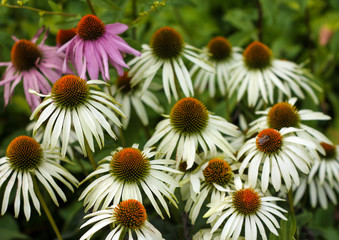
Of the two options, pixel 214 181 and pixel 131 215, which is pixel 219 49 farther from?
pixel 131 215

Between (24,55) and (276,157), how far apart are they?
980mm

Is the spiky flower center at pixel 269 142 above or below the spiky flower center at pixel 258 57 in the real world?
below

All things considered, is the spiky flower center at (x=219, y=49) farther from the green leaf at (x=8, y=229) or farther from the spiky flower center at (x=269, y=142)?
the green leaf at (x=8, y=229)

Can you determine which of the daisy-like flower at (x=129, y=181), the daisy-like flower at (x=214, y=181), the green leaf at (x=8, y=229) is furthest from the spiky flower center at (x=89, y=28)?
the green leaf at (x=8, y=229)

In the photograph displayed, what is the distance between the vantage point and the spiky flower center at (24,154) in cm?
118

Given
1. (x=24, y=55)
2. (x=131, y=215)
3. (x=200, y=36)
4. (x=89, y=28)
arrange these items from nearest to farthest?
(x=131, y=215) < (x=89, y=28) < (x=24, y=55) < (x=200, y=36)

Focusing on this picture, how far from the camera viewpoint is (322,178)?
60.9 inches

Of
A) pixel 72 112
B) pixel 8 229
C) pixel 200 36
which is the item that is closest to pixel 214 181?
pixel 72 112

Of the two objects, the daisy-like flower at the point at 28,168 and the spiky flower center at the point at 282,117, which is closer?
the daisy-like flower at the point at 28,168

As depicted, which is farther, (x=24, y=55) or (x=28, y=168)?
(x=24, y=55)

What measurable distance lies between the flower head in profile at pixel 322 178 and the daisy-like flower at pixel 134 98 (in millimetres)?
670

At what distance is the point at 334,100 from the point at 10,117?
2.14 metres

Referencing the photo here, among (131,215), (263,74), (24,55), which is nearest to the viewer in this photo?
(131,215)

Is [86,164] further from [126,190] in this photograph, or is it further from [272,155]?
[272,155]
